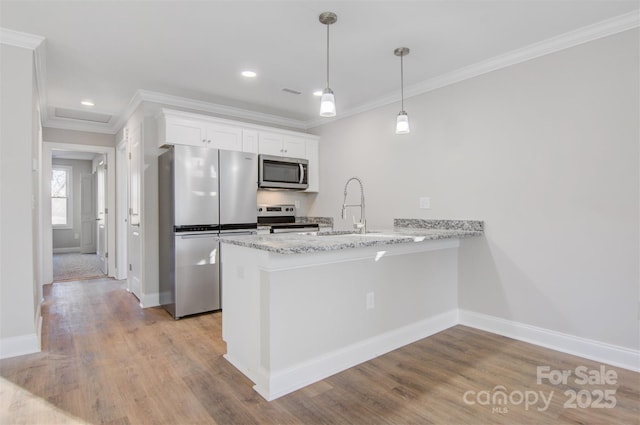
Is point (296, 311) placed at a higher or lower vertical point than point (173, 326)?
higher

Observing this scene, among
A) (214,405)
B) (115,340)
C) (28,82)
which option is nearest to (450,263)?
(214,405)

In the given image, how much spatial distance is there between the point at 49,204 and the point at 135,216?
5.92ft

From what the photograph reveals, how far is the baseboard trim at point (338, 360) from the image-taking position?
2.09 metres

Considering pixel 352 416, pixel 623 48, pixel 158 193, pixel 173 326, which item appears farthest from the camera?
pixel 158 193

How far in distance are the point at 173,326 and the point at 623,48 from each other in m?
4.27

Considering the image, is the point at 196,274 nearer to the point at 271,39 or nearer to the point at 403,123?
the point at 271,39

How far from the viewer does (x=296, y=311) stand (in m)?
2.18

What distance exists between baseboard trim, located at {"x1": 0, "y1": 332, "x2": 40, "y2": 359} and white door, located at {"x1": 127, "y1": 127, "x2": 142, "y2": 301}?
1.36 meters

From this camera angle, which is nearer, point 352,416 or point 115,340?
point 352,416

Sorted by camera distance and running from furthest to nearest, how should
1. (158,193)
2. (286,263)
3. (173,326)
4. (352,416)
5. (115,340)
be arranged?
(158,193), (173,326), (115,340), (286,263), (352,416)

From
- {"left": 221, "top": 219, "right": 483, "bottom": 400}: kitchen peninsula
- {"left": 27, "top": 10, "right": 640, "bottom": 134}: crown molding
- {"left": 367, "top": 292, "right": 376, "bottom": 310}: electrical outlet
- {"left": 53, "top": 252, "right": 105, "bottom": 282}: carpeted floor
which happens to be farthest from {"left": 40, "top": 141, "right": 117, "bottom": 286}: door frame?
{"left": 367, "top": 292, "right": 376, "bottom": 310}: electrical outlet

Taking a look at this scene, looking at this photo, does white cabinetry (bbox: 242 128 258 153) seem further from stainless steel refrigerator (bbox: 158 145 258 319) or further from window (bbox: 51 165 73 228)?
window (bbox: 51 165 73 228)

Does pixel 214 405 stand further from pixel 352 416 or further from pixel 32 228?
pixel 32 228

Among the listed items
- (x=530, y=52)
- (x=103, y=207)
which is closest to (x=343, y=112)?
(x=530, y=52)
